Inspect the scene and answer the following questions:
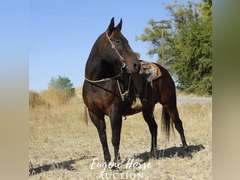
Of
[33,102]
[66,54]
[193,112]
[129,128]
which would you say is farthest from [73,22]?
[193,112]

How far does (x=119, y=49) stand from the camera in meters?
2.75

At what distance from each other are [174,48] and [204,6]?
0.33m

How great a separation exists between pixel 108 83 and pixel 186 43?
1.92 feet

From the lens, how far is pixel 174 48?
289 centimetres

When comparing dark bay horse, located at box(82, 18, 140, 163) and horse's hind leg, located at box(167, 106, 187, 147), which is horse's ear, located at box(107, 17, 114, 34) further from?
horse's hind leg, located at box(167, 106, 187, 147)

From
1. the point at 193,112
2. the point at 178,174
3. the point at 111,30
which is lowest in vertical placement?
the point at 178,174

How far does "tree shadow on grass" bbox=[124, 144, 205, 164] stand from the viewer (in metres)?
2.88

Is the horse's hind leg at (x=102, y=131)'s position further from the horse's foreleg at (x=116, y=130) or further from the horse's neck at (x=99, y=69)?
the horse's neck at (x=99, y=69)

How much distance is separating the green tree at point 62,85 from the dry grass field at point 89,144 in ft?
0.26

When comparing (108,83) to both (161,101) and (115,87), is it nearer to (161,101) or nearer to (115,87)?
(115,87)

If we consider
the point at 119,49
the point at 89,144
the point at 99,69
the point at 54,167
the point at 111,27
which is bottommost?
the point at 54,167

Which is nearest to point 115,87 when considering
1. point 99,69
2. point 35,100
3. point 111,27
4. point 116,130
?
point 99,69

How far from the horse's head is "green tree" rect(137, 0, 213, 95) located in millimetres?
139
